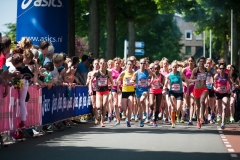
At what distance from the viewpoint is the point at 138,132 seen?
67.6ft

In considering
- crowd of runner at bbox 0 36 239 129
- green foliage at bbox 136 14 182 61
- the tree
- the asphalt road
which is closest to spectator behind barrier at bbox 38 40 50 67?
crowd of runner at bbox 0 36 239 129

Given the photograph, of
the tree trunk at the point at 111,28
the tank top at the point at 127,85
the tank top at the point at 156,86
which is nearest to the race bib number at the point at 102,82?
the tank top at the point at 127,85

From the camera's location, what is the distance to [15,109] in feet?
52.7

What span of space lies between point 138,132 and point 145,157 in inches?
283

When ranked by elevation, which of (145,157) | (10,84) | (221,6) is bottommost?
(145,157)

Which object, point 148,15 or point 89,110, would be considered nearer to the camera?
point 89,110

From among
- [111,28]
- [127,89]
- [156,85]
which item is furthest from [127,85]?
[111,28]

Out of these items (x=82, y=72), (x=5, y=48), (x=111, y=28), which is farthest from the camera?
(x=111, y=28)

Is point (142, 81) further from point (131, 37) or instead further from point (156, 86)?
point (131, 37)

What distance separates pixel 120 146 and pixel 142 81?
8.24 meters

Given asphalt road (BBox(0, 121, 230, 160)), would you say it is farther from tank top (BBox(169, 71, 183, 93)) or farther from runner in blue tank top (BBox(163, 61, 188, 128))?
tank top (BBox(169, 71, 183, 93))

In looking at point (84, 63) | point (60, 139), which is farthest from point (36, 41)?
point (60, 139)

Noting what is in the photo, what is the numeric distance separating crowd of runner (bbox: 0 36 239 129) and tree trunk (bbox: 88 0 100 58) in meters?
7.81

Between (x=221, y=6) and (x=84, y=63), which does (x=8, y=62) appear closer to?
(x=84, y=63)
